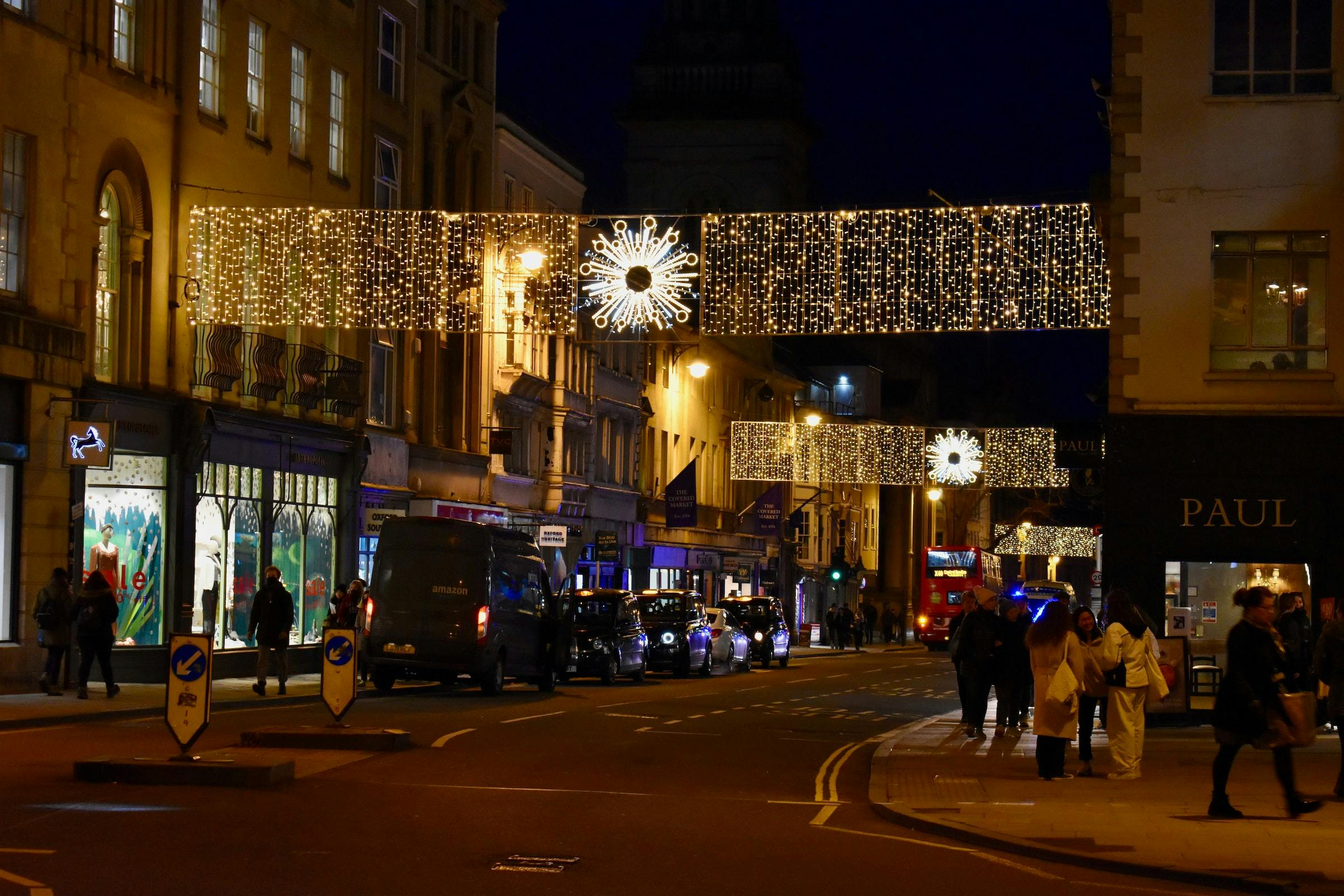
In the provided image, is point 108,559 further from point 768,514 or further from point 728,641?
point 768,514

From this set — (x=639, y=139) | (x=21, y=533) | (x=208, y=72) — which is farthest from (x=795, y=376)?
(x=21, y=533)

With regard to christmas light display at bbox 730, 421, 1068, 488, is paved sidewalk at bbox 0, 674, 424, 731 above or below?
below

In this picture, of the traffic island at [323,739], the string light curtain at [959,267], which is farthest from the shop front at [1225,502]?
the traffic island at [323,739]

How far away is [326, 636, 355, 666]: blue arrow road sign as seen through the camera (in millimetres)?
19391

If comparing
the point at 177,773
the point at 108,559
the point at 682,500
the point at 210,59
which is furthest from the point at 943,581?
the point at 177,773

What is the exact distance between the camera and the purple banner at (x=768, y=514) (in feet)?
215

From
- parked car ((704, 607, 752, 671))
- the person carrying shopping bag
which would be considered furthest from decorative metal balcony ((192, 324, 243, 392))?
the person carrying shopping bag

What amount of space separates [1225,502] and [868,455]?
1522 inches

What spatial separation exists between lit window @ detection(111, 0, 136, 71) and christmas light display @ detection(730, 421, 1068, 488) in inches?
1358

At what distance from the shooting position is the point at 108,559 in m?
29.2

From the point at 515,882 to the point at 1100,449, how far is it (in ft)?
56.9

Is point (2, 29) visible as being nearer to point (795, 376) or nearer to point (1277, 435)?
point (1277, 435)

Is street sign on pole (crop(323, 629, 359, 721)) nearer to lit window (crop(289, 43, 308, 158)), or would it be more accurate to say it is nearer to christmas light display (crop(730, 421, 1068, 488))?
lit window (crop(289, 43, 308, 158))

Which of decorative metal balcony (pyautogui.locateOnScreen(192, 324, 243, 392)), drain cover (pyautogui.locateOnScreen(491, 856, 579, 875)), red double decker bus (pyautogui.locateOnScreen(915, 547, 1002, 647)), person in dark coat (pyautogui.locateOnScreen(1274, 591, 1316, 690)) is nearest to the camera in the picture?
drain cover (pyautogui.locateOnScreen(491, 856, 579, 875))
